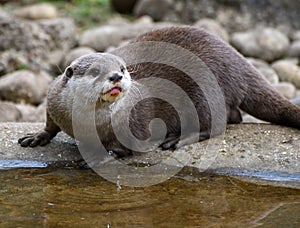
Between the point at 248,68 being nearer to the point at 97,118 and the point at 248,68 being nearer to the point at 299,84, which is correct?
the point at 97,118

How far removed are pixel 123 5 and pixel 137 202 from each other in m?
5.34

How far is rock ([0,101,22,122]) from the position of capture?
183 inches

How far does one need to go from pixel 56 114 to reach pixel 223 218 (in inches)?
43.2

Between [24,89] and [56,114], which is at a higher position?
[56,114]

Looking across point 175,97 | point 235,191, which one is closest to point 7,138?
point 175,97

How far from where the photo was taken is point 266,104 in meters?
3.62

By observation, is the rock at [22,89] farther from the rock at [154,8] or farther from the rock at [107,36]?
the rock at [154,8]

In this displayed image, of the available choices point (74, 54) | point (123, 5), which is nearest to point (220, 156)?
point (74, 54)

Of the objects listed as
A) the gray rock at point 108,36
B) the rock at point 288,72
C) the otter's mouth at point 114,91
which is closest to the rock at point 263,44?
the rock at point 288,72

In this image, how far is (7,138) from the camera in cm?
341

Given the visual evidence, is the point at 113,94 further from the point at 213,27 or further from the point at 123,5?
the point at 123,5

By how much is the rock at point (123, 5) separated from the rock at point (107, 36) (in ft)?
3.28

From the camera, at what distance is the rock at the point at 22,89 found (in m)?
5.40

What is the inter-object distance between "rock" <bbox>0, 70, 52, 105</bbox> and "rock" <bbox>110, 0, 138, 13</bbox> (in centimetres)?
247
